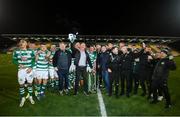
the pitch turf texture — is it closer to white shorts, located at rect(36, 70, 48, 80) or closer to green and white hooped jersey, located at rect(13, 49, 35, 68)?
green and white hooped jersey, located at rect(13, 49, 35, 68)

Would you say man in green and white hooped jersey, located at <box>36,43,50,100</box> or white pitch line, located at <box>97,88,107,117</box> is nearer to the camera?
white pitch line, located at <box>97,88,107,117</box>

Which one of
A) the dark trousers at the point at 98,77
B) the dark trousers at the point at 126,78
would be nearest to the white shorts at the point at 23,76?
the dark trousers at the point at 98,77

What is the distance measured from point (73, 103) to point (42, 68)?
3.33 feet

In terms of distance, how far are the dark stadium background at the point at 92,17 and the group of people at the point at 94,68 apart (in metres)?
0.30

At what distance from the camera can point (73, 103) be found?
7.68 meters

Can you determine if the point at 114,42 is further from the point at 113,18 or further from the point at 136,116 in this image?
the point at 136,116

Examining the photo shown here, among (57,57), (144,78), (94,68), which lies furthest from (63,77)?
(144,78)

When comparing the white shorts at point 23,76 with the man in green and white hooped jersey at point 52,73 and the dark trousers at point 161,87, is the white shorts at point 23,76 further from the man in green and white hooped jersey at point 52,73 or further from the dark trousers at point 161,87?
the dark trousers at point 161,87

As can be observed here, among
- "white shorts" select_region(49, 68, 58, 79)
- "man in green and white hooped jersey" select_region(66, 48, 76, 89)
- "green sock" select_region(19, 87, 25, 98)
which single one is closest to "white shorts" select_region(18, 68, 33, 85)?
"green sock" select_region(19, 87, 25, 98)

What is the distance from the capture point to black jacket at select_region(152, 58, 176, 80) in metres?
7.46

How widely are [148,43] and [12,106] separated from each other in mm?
2765

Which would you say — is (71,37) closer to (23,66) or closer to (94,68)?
(94,68)

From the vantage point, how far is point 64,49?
26.7ft

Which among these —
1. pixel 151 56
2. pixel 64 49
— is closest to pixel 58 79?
pixel 64 49
